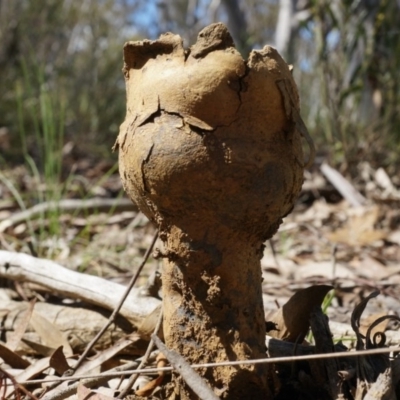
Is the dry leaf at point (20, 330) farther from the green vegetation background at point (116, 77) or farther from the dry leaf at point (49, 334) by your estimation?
the green vegetation background at point (116, 77)

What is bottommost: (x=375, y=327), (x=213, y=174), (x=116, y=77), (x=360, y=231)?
(x=360, y=231)

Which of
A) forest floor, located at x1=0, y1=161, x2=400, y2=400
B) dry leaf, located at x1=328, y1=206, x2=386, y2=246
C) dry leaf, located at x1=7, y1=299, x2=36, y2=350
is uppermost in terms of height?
dry leaf, located at x1=7, y1=299, x2=36, y2=350

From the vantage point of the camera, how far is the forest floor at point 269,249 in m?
1.65

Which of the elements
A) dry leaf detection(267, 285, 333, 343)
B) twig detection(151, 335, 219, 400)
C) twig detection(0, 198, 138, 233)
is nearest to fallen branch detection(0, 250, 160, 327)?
dry leaf detection(267, 285, 333, 343)

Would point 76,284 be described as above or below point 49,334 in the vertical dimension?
above

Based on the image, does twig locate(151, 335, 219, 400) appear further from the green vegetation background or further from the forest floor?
the green vegetation background

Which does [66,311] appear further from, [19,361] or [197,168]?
[197,168]

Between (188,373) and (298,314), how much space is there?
419 millimetres

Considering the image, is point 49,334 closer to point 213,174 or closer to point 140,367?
point 140,367

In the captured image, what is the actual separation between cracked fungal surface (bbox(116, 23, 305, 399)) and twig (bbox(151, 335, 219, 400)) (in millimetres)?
86

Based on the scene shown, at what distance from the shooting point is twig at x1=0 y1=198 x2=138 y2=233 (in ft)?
9.54

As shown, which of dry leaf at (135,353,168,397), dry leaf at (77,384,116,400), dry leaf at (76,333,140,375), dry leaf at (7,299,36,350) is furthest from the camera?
dry leaf at (7,299,36,350)

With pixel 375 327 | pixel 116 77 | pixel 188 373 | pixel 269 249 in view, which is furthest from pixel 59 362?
pixel 116 77

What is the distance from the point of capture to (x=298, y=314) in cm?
141
